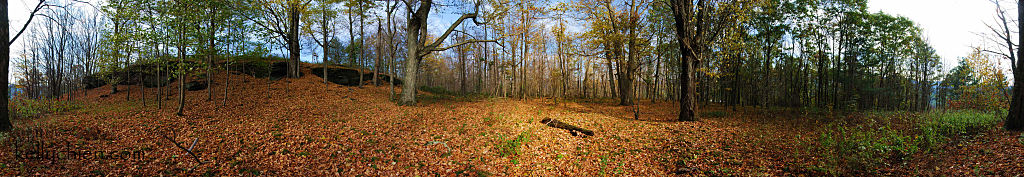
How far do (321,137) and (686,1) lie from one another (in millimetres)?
10198

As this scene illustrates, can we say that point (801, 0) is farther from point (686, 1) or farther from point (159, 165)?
point (159, 165)

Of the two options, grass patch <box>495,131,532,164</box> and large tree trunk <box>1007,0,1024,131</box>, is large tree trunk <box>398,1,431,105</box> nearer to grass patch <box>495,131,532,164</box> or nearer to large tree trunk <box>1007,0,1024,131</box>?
grass patch <box>495,131,532,164</box>

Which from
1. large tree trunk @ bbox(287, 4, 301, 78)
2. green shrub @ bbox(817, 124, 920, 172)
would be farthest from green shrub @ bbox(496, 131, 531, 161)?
large tree trunk @ bbox(287, 4, 301, 78)

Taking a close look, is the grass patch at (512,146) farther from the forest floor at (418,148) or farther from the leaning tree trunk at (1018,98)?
the leaning tree trunk at (1018,98)

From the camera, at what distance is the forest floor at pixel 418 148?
15.4ft

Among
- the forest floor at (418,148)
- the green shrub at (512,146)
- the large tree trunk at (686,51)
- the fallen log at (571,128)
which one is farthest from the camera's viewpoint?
the large tree trunk at (686,51)

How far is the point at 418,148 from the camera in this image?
6449 mm

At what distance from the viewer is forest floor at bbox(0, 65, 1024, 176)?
468 cm

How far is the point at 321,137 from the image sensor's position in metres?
6.93

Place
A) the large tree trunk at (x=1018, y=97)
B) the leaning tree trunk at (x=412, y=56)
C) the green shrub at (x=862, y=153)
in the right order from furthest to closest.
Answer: the leaning tree trunk at (x=412, y=56) < the large tree trunk at (x=1018, y=97) < the green shrub at (x=862, y=153)

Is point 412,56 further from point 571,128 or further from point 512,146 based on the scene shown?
point 512,146

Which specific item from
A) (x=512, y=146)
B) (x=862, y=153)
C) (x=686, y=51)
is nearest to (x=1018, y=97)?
(x=862, y=153)

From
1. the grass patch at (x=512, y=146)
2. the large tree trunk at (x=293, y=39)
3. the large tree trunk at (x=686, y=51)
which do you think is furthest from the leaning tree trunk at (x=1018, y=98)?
the large tree trunk at (x=293, y=39)

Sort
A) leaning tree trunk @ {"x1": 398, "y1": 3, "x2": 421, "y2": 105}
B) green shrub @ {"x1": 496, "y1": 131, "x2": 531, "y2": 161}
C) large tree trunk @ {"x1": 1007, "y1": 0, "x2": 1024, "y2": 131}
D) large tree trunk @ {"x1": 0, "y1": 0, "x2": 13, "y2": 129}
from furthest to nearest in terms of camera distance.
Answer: leaning tree trunk @ {"x1": 398, "y1": 3, "x2": 421, "y2": 105} < green shrub @ {"x1": 496, "y1": 131, "x2": 531, "y2": 161} < large tree trunk @ {"x1": 1007, "y1": 0, "x2": 1024, "y2": 131} < large tree trunk @ {"x1": 0, "y1": 0, "x2": 13, "y2": 129}
